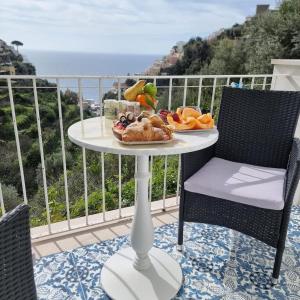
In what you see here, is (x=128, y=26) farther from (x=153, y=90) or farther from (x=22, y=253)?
(x=22, y=253)

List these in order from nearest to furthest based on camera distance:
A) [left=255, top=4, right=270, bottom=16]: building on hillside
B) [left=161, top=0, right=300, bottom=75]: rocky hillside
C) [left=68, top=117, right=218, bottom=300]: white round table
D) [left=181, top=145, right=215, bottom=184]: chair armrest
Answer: [left=68, top=117, right=218, bottom=300]: white round table, [left=181, top=145, right=215, bottom=184]: chair armrest, [left=161, top=0, right=300, bottom=75]: rocky hillside, [left=255, top=4, right=270, bottom=16]: building on hillside

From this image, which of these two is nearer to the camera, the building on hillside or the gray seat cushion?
the gray seat cushion

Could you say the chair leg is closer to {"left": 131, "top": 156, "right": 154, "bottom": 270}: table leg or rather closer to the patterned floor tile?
the patterned floor tile

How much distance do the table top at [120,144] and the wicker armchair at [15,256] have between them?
0.51m

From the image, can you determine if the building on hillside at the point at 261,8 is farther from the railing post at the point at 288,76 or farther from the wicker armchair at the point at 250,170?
the wicker armchair at the point at 250,170

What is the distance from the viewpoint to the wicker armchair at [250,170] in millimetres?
1620

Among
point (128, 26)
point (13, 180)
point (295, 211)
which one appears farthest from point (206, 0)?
point (295, 211)

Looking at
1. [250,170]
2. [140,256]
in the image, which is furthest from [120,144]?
[250,170]

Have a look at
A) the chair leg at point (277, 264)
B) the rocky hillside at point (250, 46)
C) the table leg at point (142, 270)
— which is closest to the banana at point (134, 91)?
the table leg at point (142, 270)

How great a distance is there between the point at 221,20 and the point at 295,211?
1977 centimetres

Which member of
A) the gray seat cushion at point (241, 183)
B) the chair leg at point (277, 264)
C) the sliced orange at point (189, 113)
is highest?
the sliced orange at point (189, 113)

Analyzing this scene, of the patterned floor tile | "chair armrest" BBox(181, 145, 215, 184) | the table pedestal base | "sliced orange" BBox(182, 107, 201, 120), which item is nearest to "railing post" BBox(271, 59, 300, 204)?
the patterned floor tile

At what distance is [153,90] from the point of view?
1661 mm

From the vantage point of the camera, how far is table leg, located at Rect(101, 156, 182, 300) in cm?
161
